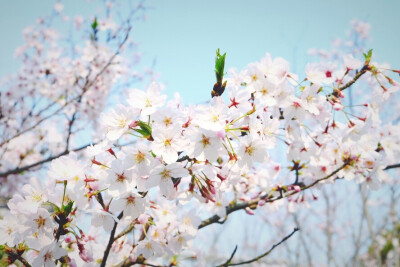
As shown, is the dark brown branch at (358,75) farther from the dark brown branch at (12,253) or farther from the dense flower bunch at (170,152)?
the dark brown branch at (12,253)

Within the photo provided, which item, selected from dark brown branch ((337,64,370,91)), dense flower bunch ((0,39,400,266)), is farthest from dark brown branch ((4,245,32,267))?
dark brown branch ((337,64,370,91))

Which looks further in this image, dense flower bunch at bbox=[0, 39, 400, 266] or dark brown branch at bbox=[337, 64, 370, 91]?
dark brown branch at bbox=[337, 64, 370, 91]

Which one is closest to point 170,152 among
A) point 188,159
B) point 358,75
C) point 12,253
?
point 188,159

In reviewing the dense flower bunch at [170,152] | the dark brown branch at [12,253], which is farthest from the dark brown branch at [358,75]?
the dark brown branch at [12,253]

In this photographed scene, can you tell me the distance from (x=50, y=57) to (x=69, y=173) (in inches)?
196

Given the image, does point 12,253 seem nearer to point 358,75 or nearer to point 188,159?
point 188,159

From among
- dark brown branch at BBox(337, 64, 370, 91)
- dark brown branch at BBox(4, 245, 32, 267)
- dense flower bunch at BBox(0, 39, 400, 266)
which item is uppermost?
dark brown branch at BBox(337, 64, 370, 91)

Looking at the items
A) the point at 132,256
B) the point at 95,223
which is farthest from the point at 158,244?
the point at 95,223

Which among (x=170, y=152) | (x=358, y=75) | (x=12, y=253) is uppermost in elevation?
(x=358, y=75)

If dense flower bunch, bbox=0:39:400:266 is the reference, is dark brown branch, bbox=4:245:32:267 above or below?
below

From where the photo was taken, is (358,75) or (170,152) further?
(358,75)

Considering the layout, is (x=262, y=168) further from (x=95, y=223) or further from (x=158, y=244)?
(x=95, y=223)

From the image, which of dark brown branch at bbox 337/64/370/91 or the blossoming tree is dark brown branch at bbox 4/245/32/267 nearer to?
the blossoming tree

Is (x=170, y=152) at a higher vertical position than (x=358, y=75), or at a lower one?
lower
